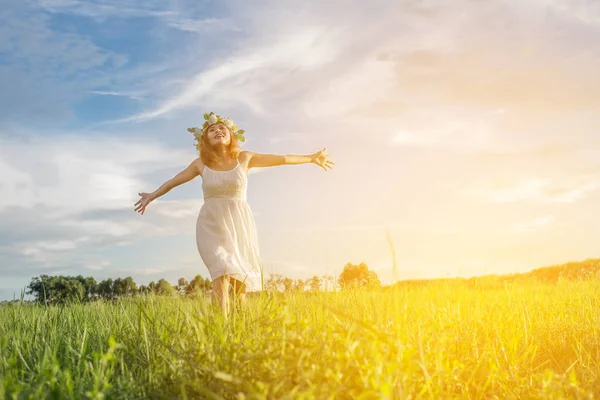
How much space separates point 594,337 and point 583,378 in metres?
1.78

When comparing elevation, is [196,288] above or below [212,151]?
below

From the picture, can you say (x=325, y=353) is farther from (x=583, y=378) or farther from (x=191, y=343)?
(x=583, y=378)

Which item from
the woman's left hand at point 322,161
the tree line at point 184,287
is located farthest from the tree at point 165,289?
the woman's left hand at point 322,161

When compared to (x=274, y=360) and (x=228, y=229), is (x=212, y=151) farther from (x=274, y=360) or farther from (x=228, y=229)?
(x=274, y=360)

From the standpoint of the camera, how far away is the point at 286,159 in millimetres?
8141

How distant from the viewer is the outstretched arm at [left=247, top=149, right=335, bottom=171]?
7.99m

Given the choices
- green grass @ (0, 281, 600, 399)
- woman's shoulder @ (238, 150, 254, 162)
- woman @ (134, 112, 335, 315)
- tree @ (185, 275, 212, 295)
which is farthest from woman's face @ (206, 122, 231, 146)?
green grass @ (0, 281, 600, 399)

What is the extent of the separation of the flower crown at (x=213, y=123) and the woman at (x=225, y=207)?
0.07m

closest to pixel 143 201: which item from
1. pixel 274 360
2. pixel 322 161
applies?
pixel 322 161

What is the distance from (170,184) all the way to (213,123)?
111 centimetres

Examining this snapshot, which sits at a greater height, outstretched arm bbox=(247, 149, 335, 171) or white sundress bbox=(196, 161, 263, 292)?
outstretched arm bbox=(247, 149, 335, 171)

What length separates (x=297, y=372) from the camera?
313 cm

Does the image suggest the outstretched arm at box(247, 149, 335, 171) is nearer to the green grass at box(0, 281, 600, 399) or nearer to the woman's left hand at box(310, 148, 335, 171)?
the woman's left hand at box(310, 148, 335, 171)

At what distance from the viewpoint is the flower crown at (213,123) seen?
8383 millimetres
